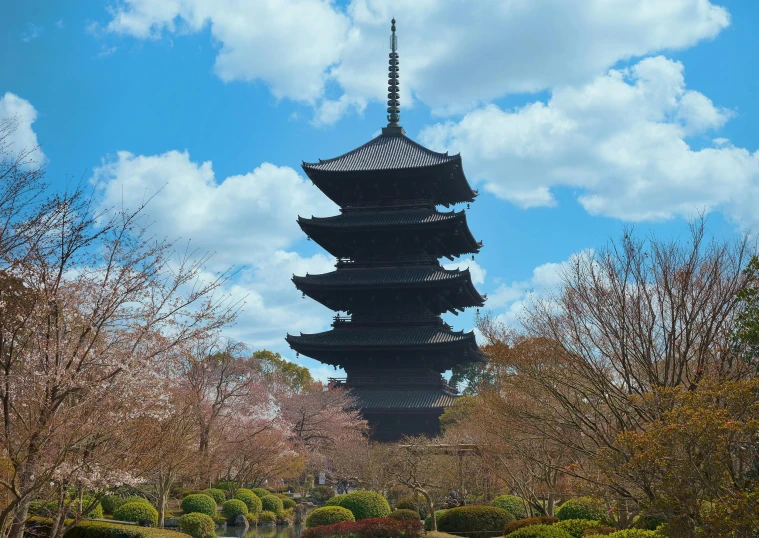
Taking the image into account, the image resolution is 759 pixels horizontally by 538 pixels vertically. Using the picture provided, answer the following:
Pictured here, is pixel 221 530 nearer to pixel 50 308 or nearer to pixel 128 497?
pixel 128 497

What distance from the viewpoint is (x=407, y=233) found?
4231cm

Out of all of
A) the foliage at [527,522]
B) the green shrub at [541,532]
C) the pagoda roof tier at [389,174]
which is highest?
the pagoda roof tier at [389,174]

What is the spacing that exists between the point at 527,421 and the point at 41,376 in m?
10.7

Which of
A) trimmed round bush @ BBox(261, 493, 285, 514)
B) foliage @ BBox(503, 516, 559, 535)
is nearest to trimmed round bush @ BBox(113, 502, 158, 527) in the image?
trimmed round bush @ BBox(261, 493, 285, 514)

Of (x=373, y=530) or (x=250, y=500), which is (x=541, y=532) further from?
(x=250, y=500)

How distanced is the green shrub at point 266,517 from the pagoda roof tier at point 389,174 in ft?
61.1

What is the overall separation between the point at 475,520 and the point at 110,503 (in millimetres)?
13878

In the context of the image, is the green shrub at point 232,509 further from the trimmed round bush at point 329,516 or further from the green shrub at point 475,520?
the green shrub at point 475,520

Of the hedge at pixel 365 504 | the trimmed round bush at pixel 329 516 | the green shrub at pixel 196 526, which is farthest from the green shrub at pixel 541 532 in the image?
the green shrub at pixel 196 526

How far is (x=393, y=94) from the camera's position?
49125mm

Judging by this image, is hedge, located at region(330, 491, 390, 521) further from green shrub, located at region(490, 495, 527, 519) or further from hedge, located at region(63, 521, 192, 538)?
hedge, located at region(63, 521, 192, 538)

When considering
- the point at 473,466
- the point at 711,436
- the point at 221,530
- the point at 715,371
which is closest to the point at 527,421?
the point at 715,371

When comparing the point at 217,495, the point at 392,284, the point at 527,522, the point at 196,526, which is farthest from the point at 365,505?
the point at 392,284

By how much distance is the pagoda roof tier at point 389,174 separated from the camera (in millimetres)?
42625
